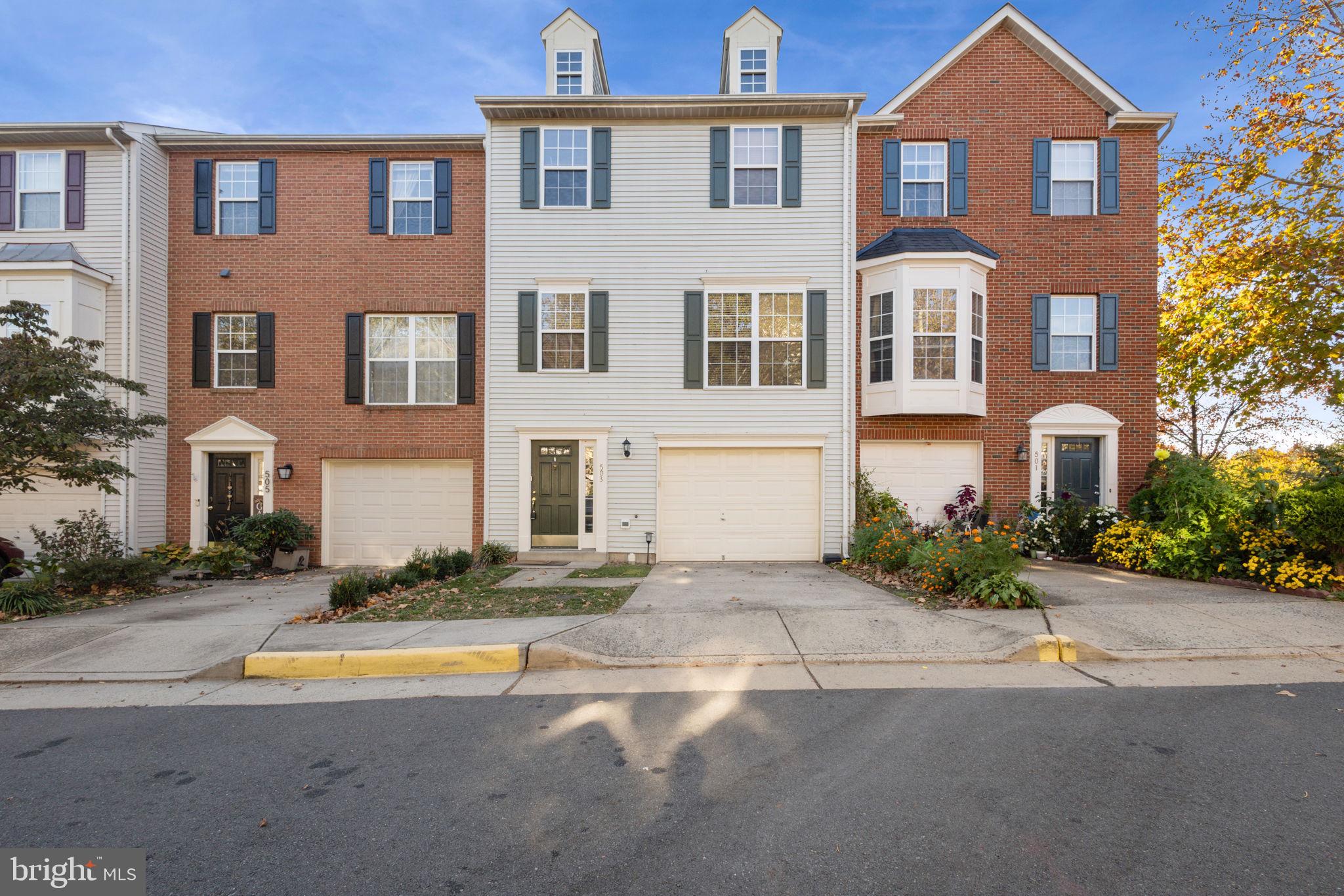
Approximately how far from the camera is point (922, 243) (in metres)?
11.8

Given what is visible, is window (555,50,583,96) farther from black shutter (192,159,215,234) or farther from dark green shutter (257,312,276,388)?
dark green shutter (257,312,276,388)

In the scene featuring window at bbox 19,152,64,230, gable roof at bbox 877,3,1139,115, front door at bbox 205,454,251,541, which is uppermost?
gable roof at bbox 877,3,1139,115

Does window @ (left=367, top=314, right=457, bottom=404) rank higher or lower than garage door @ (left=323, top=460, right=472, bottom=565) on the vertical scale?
higher

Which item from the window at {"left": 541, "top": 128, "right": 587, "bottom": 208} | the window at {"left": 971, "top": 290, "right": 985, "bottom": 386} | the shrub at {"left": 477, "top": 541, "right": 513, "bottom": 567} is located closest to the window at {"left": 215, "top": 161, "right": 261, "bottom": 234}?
the window at {"left": 541, "top": 128, "right": 587, "bottom": 208}

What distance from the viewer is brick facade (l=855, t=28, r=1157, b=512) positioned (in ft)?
40.2

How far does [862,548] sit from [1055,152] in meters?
9.31

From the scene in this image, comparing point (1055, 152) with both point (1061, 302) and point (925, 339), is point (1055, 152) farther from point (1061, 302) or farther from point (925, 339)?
point (925, 339)

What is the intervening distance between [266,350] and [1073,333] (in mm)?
16789

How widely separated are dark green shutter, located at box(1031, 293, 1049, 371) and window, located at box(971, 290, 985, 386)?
3.70ft

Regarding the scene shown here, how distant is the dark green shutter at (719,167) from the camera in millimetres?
12078

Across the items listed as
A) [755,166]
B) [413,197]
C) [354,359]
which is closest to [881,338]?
[755,166]

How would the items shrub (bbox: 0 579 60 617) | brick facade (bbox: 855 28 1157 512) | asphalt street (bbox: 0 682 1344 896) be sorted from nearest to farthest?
1. asphalt street (bbox: 0 682 1344 896)
2. shrub (bbox: 0 579 60 617)
3. brick facade (bbox: 855 28 1157 512)

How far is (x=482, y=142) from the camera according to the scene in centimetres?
1252

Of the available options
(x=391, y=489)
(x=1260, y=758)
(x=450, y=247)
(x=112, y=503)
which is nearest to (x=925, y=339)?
(x=1260, y=758)
